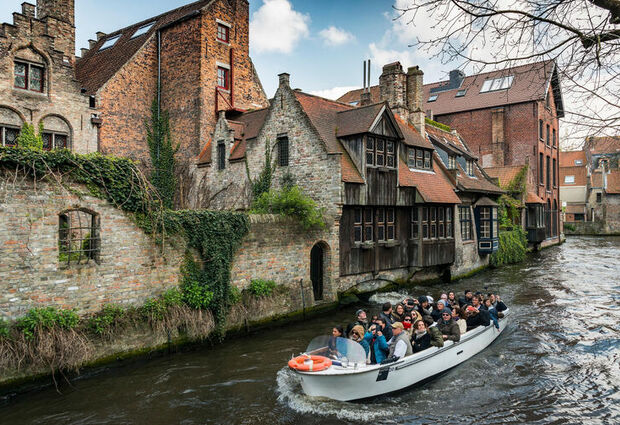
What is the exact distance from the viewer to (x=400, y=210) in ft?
63.4

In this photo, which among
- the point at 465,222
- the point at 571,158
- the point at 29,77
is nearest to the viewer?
the point at 29,77

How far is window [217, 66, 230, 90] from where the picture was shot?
81.6ft

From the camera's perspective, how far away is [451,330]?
1098 cm

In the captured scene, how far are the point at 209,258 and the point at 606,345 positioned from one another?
1142cm

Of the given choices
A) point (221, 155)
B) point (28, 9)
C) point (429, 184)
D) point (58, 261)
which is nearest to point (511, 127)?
point (429, 184)

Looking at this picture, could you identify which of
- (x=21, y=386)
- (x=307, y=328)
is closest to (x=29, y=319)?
(x=21, y=386)

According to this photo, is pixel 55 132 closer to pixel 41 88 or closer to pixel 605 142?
pixel 41 88

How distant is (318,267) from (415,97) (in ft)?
38.7

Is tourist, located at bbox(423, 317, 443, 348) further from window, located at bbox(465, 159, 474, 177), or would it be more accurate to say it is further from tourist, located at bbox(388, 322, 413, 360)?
window, located at bbox(465, 159, 474, 177)

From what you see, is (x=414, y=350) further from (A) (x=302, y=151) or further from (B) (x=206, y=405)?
(A) (x=302, y=151)

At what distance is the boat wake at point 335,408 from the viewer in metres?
8.55

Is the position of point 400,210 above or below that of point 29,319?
above

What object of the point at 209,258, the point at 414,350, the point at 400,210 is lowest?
the point at 414,350

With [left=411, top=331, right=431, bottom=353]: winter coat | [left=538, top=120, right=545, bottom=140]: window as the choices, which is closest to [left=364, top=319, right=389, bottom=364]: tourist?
[left=411, top=331, right=431, bottom=353]: winter coat
